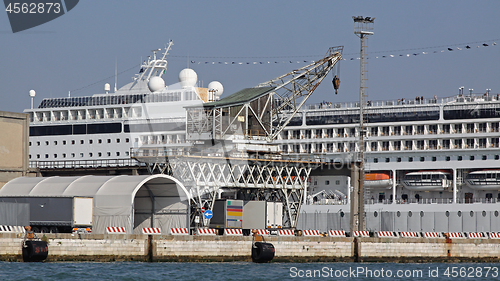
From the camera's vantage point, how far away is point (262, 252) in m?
40.5

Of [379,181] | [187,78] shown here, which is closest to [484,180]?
[379,181]

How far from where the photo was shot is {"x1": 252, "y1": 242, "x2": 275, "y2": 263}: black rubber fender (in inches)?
1596

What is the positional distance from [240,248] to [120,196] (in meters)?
8.14

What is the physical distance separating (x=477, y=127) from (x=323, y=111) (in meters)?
16.8

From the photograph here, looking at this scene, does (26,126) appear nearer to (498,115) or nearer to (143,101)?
(143,101)

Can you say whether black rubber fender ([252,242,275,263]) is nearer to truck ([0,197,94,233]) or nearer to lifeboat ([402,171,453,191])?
truck ([0,197,94,233])

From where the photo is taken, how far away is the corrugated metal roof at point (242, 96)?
182ft

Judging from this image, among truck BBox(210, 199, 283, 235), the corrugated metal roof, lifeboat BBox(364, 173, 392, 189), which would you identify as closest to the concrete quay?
truck BBox(210, 199, 283, 235)

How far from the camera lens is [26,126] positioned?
5784cm

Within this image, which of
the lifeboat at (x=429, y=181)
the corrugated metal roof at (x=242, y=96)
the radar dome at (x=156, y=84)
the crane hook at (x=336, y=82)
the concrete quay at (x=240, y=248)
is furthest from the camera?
the radar dome at (x=156, y=84)

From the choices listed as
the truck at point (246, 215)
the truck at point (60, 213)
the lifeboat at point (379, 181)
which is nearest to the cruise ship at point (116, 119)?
the lifeboat at point (379, 181)

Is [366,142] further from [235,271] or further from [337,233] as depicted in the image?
[235,271]

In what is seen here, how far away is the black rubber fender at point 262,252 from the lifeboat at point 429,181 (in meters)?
38.5

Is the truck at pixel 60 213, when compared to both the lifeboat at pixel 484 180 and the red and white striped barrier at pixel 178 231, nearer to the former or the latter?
the red and white striped barrier at pixel 178 231
